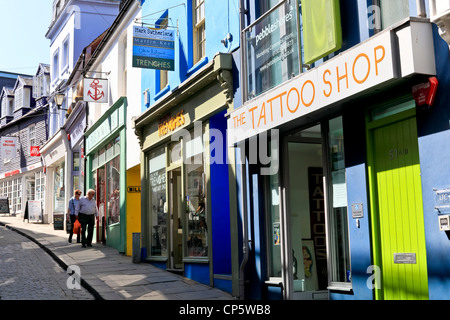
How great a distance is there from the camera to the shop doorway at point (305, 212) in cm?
823

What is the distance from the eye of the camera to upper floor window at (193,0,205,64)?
1097 cm

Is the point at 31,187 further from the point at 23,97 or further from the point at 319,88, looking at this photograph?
the point at 319,88

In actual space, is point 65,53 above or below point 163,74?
above

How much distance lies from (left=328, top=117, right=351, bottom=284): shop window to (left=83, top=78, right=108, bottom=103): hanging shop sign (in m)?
11.2

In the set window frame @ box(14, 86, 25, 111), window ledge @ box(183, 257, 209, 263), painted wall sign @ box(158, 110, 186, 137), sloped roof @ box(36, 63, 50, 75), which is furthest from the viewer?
window frame @ box(14, 86, 25, 111)

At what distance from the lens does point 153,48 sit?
11.5 metres

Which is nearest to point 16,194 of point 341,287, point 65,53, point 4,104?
point 4,104

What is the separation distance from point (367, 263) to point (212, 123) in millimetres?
4718

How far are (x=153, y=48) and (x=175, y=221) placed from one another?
375 cm

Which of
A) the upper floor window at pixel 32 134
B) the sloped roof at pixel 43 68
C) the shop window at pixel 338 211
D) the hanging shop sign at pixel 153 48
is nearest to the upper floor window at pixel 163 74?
the hanging shop sign at pixel 153 48

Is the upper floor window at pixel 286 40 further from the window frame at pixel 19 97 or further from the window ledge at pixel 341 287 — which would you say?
the window frame at pixel 19 97

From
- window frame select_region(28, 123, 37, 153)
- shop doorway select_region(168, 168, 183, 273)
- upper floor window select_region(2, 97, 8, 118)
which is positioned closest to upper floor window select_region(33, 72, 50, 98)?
window frame select_region(28, 123, 37, 153)

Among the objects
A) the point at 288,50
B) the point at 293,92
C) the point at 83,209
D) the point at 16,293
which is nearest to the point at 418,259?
the point at 293,92

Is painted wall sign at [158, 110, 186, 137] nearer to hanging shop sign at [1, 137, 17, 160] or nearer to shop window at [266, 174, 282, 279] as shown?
shop window at [266, 174, 282, 279]
